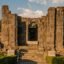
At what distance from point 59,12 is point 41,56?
23.8ft

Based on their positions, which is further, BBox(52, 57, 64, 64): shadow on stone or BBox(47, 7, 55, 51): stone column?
BBox(47, 7, 55, 51): stone column

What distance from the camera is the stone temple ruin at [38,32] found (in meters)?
36.0

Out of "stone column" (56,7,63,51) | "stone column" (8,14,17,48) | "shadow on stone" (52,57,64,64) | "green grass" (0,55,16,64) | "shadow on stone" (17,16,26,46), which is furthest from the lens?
"shadow on stone" (17,16,26,46)

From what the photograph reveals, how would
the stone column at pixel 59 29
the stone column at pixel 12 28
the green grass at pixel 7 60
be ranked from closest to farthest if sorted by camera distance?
the green grass at pixel 7 60 < the stone column at pixel 59 29 < the stone column at pixel 12 28

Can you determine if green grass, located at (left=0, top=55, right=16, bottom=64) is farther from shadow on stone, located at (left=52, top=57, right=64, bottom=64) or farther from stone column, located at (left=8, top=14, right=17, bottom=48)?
stone column, located at (left=8, top=14, right=17, bottom=48)

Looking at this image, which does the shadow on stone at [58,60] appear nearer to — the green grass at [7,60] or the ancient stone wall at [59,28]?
the green grass at [7,60]

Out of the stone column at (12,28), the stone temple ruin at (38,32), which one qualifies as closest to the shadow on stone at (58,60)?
the stone temple ruin at (38,32)

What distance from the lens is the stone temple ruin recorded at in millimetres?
35969

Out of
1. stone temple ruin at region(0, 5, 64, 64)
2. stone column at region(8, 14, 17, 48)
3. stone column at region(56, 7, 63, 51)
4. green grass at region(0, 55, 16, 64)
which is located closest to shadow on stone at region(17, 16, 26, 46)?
stone temple ruin at region(0, 5, 64, 64)

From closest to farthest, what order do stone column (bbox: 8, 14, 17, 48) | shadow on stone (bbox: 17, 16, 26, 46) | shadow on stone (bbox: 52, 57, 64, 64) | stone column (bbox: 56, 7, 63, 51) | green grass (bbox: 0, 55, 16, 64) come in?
green grass (bbox: 0, 55, 16, 64), shadow on stone (bbox: 52, 57, 64, 64), stone column (bbox: 56, 7, 63, 51), stone column (bbox: 8, 14, 17, 48), shadow on stone (bbox: 17, 16, 26, 46)

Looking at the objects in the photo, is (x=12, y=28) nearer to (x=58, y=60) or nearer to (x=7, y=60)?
(x=7, y=60)

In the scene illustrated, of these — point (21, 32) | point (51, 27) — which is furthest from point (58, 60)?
point (21, 32)

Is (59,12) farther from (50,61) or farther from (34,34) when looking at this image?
(50,61)

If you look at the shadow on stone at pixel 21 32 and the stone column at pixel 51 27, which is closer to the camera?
the stone column at pixel 51 27
